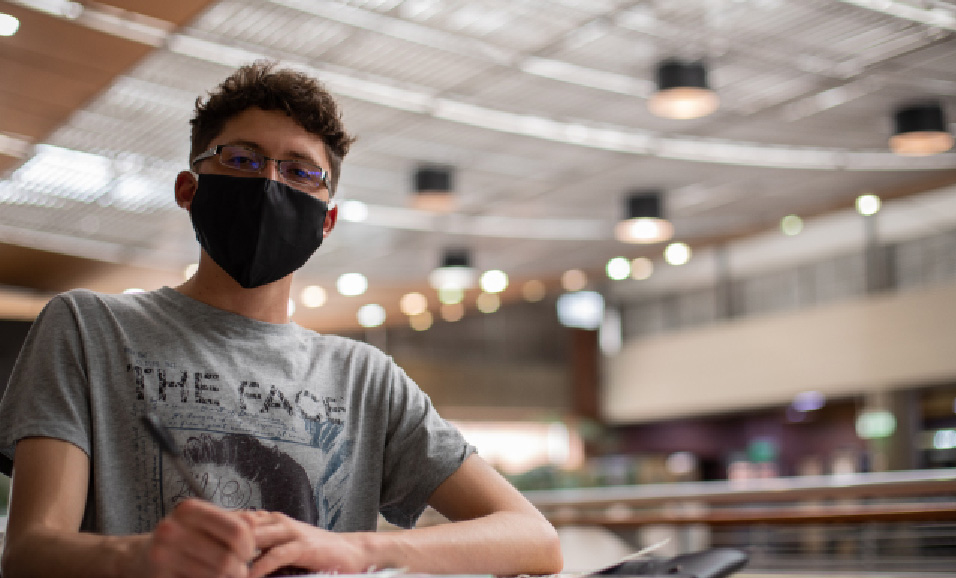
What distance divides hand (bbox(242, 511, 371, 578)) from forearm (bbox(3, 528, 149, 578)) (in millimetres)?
124

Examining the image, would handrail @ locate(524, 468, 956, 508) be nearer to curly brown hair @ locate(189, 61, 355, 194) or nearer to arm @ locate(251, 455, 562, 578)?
arm @ locate(251, 455, 562, 578)

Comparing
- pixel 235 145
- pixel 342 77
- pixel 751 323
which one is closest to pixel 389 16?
pixel 342 77

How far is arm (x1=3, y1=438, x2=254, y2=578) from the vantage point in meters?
0.88

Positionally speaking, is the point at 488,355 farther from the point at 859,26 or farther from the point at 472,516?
the point at 472,516

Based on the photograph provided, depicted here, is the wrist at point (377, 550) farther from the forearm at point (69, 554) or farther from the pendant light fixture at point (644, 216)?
the pendant light fixture at point (644, 216)

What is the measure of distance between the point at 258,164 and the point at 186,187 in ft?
0.52

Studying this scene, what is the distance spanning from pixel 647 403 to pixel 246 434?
65.6 feet

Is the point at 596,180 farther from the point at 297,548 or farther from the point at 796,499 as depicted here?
the point at 297,548

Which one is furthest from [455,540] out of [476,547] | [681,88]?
[681,88]

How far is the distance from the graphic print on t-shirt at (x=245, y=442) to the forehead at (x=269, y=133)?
38cm

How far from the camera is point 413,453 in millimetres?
1540

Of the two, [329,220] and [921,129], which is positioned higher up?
[921,129]

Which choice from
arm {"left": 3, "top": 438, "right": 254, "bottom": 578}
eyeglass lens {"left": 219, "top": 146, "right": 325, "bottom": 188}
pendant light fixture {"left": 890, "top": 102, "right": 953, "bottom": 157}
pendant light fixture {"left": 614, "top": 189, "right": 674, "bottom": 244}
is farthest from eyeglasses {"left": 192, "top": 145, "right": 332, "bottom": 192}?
pendant light fixture {"left": 614, "top": 189, "right": 674, "bottom": 244}

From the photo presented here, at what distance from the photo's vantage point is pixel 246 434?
133cm
